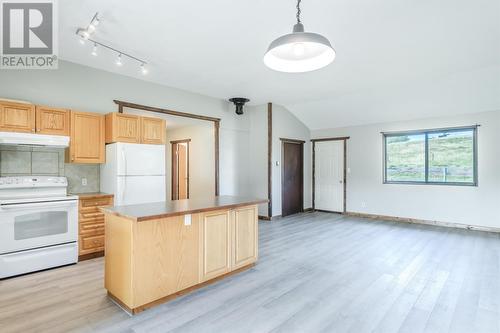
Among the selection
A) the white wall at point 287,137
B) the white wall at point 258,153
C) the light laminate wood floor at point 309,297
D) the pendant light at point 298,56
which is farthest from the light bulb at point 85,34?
the white wall at point 287,137

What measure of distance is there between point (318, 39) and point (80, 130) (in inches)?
142

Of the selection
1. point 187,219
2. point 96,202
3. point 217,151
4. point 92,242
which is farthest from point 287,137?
point 92,242

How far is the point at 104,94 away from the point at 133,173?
1390 millimetres

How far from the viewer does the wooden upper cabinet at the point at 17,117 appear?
3.19 m

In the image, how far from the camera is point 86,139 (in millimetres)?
3910

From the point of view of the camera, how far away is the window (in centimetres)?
561

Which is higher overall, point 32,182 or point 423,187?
point 32,182

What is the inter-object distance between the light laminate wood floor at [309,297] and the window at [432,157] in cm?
190

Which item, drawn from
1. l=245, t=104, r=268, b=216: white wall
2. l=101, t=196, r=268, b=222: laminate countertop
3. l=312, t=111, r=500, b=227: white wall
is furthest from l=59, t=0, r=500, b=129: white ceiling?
l=101, t=196, r=268, b=222: laminate countertop

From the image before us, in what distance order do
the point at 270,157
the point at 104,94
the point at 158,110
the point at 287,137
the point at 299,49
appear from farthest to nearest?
the point at 287,137 → the point at 270,157 → the point at 158,110 → the point at 104,94 → the point at 299,49

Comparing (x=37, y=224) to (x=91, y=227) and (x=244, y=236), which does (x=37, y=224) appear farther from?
(x=244, y=236)

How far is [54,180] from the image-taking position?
3.55 meters

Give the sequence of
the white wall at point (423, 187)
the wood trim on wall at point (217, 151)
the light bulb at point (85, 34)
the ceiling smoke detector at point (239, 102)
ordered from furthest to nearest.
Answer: the wood trim on wall at point (217, 151) → the ceiling smoke detector at point (239, 102) → the white wall at point (423, 187) → the light bulb at point (85, 34)

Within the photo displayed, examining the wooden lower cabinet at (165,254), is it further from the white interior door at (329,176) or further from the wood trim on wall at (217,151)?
the white interior door at (329,176)
